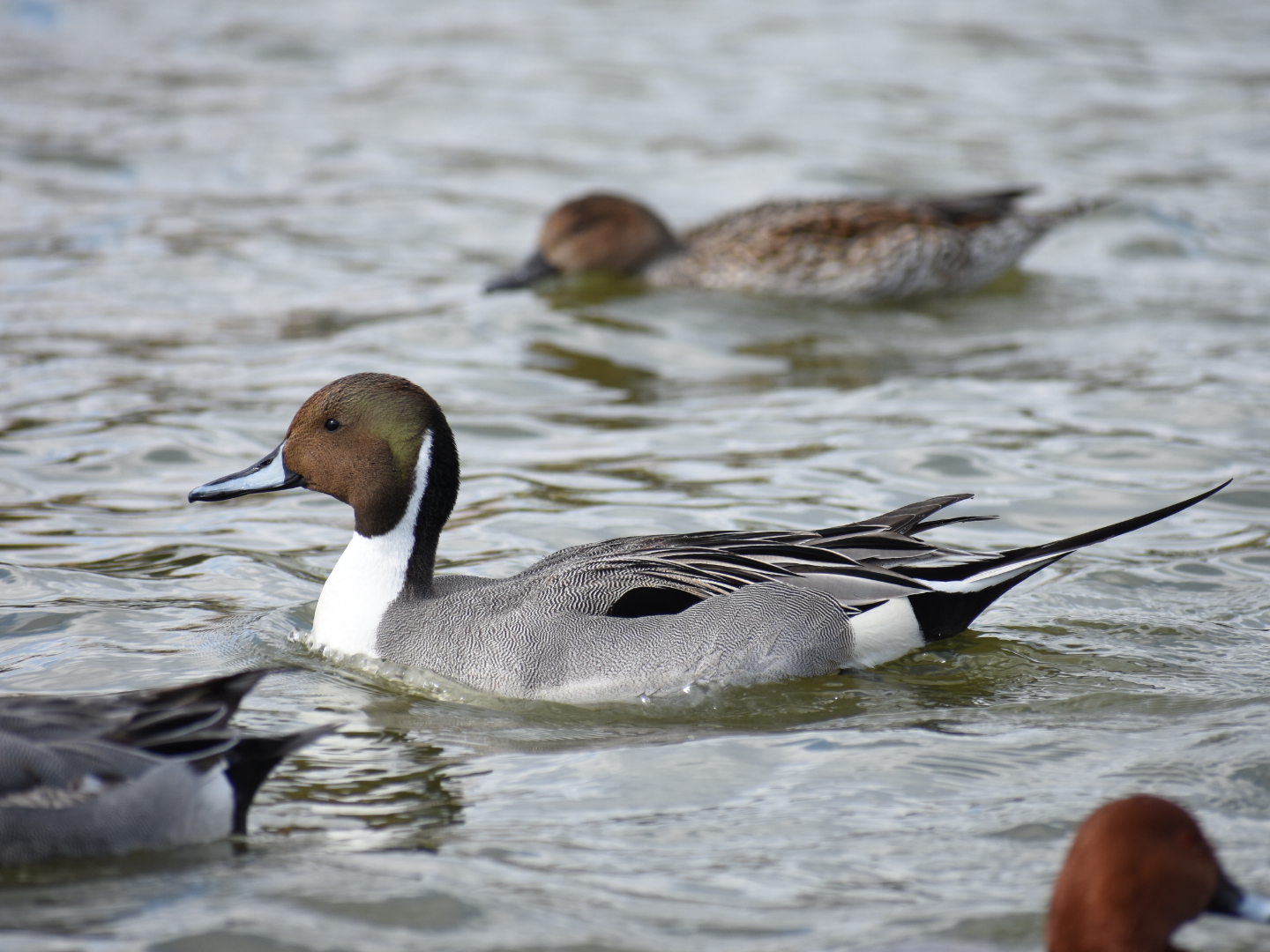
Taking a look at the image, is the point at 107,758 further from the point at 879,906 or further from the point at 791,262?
the point at 791,262

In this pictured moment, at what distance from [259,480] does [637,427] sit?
2.93 m

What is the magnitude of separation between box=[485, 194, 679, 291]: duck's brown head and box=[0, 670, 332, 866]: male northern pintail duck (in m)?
7.02

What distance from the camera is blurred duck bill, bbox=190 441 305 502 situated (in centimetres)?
568

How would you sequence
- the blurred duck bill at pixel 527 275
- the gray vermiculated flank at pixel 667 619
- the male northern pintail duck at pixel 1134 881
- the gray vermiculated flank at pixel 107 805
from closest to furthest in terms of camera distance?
the male northern pintail duck at pixel 1134 881
the gray vermiculated flank at pixel 107 805
the gray vermiculated flank at pixel 667 619
the blurred duck bill at pixel 527 275

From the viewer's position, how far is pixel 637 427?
8336 mm

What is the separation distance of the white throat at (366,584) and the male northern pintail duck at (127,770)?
57.2 inches

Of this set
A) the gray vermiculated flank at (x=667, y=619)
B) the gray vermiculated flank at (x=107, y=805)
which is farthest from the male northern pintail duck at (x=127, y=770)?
the gray vermiculated flank at (x=667, y=619)

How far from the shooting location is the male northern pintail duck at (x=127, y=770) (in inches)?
152

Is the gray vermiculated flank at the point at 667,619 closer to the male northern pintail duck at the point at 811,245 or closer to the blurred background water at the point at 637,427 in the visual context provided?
the blurred background water at the point at 637,427

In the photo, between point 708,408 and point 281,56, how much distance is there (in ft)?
34.2

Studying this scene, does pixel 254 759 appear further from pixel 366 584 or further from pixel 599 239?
pixel 599 239

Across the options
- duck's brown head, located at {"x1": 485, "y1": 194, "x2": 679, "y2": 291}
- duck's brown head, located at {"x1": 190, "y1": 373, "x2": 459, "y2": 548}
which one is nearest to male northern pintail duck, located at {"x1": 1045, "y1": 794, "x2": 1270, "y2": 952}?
duck's brown head, located at {"x1": 190, "y1": 373, "x2": 459, "y2": 548}

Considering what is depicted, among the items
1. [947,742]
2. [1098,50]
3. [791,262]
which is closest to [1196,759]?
[947,742]

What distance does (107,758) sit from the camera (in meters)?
3.92
